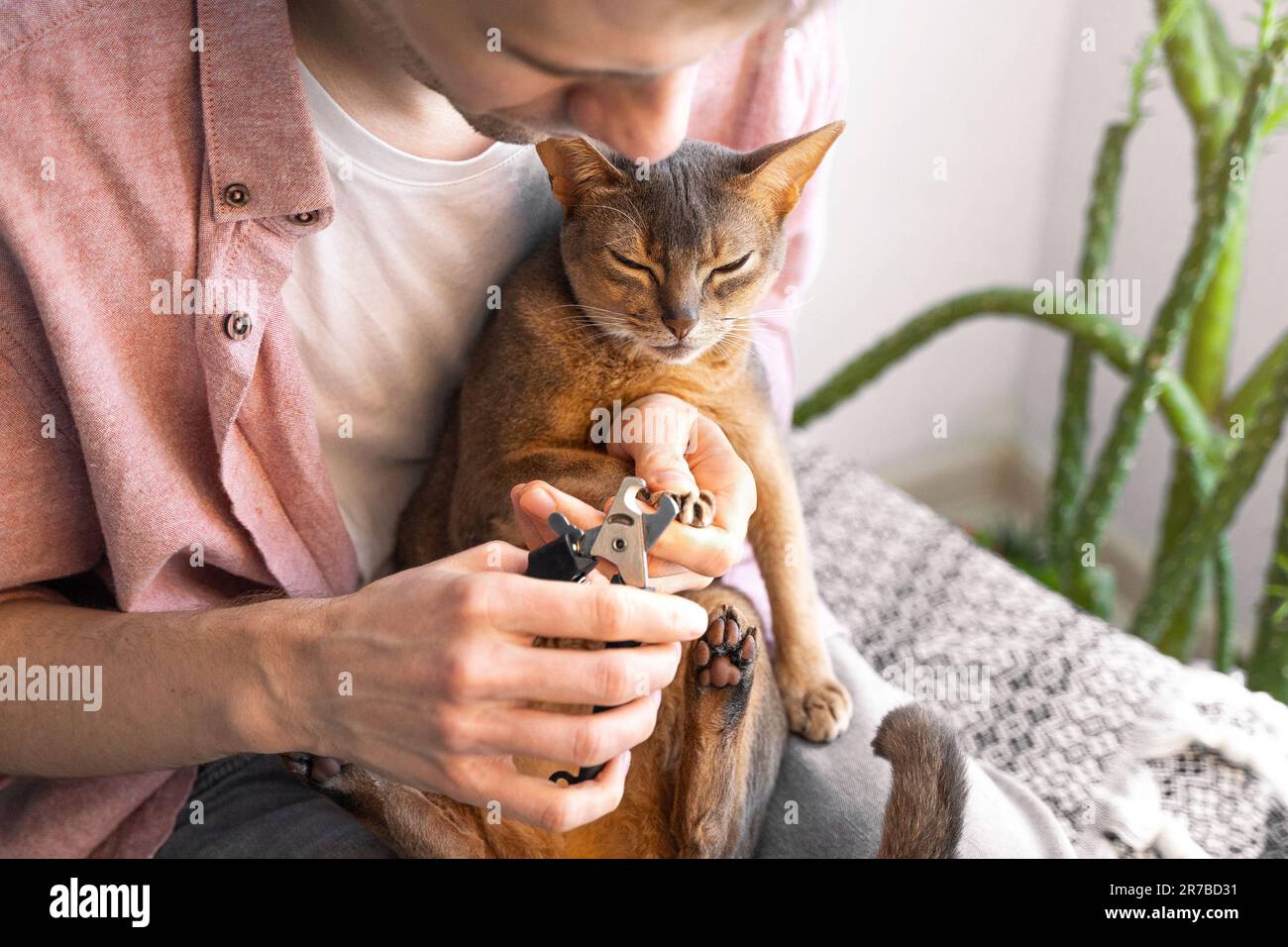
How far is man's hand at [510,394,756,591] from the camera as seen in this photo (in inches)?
36.4

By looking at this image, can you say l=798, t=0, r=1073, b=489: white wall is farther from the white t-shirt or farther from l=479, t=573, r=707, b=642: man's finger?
l=479, t=573, r=707, b=642: man's finger

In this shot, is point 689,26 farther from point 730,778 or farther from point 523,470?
point 730,778

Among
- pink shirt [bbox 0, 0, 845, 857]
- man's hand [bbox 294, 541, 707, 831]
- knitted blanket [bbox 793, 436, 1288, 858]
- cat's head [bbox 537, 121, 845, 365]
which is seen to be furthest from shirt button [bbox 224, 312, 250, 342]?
knitted blanket [bbox 793, 436, 1288, 858]

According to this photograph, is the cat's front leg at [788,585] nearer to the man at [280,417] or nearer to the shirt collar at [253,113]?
the man at [280,417]

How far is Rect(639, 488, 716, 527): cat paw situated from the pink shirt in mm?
344

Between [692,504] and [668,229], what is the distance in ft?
1.10

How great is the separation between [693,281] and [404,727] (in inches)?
22.3

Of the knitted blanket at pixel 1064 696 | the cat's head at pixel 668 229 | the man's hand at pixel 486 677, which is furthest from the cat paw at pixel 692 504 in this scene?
the knitted blanket at pixel 1064 696

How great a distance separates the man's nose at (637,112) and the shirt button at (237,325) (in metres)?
0.34

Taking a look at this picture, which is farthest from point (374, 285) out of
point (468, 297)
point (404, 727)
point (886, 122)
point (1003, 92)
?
point (1003, 92)

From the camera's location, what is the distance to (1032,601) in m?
1.55

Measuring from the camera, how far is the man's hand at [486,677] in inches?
30.5

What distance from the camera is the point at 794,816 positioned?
1145mm
